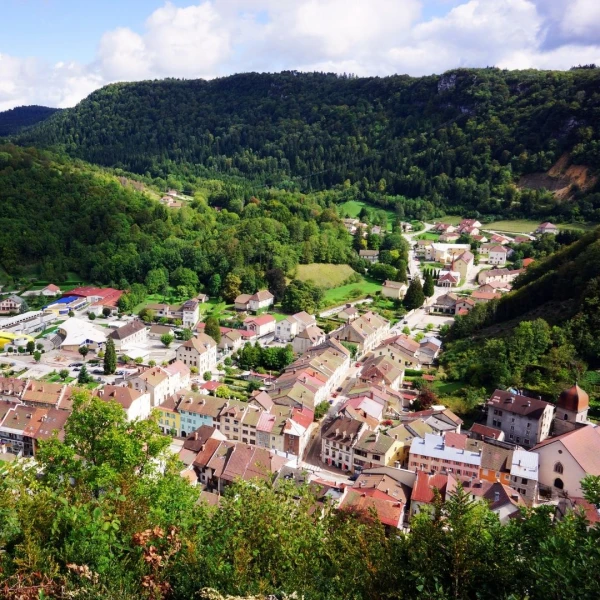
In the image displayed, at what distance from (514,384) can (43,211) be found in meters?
55.7

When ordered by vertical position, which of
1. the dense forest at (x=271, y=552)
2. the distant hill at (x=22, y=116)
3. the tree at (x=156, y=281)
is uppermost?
the distant hill at (x=22, y=116)

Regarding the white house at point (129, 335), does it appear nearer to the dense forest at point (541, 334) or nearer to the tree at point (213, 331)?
the tree at point (213, 331)

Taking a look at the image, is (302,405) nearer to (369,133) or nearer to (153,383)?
(153,383)

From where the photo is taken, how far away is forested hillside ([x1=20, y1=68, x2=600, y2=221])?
8625 cm

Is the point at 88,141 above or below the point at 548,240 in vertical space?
above

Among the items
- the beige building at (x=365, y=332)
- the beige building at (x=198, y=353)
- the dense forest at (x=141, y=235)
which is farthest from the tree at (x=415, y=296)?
the beige building at (x=198, y=353)

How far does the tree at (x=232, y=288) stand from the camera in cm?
5191

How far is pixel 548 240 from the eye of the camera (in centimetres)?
6294

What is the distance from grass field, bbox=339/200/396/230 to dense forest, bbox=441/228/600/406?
4517 cm

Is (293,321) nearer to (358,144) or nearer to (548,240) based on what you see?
(548,240)

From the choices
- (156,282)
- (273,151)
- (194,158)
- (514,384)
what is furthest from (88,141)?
(514,384)

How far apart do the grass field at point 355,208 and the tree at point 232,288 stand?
3467cm

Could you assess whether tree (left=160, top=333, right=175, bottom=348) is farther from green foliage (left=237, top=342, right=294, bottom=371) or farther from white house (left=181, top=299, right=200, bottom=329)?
green foliage (left=237, top=342, right=294, bottom=371)

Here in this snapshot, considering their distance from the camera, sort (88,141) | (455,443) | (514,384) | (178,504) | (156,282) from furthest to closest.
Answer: (88,141), (156,282), (514,384), (455,443), (178,504)
